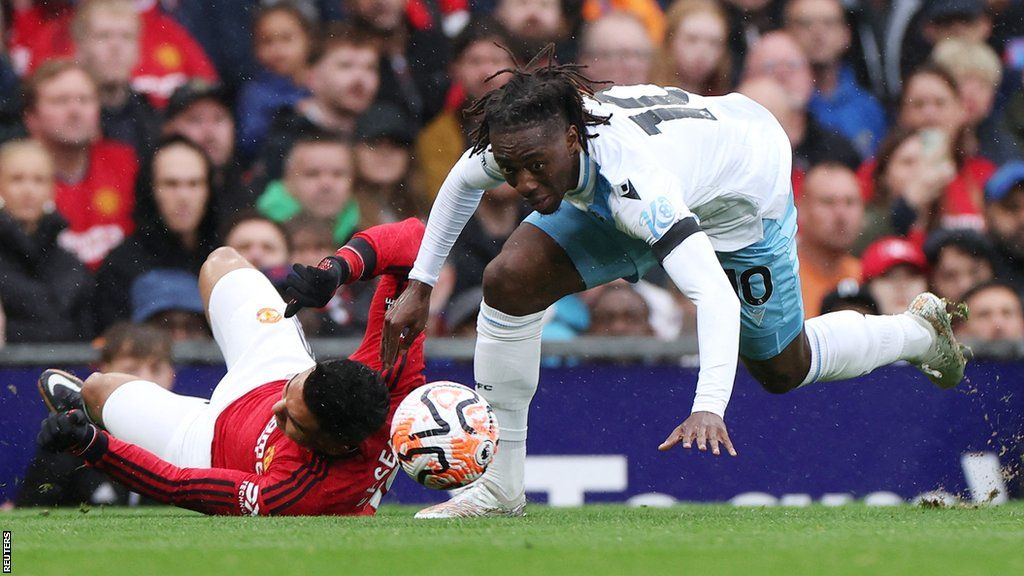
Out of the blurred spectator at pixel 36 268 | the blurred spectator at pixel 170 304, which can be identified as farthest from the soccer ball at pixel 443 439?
the blurred spectator at pixel 36 268

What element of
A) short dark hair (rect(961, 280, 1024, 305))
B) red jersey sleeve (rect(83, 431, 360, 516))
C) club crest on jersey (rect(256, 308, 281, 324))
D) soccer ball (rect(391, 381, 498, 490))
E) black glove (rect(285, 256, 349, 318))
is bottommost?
red jersey sleeve (rect(83, 431, 360, 516))

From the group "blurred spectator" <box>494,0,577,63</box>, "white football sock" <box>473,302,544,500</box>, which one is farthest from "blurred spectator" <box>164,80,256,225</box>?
"white football sock" <box>473,302,544,500</box>

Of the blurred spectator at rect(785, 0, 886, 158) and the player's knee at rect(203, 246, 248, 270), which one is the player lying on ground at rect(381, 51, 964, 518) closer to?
the player's knee at rect(203, 246, 248, 270)

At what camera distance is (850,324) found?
595 centimetres

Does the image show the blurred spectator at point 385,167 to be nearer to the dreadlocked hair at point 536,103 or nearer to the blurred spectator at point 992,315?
the blurred spectator at point 992,315

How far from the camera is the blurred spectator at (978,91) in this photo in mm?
9195

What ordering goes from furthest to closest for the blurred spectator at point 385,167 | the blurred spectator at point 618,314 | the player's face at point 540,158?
1. the blurred spectator at point 385,167
2. the blurred spectator at point 618,314
3. the player's face at point 540,158

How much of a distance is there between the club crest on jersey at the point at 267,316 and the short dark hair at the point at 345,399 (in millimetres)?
1220

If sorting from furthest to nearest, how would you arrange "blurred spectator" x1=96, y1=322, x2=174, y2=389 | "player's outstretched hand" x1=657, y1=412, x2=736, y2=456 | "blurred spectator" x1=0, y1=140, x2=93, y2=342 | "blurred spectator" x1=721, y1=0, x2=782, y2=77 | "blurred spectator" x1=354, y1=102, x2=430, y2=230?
"blurred spectator" x1=721, y1=0, x2=782, y2=77 → "blurred spectator" x1=354, y1=102, x2=430, y2=230 → "blurred spectator" x1=0, y1=140, x2=93, y2=342 → "blurred spectator" x1=96, y1=322, x2=174, y2=389 → "player's outstretched hand" x1=657, y1=412, x2=736, y2=456

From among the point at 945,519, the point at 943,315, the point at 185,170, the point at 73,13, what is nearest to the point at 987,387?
the point at 943,315

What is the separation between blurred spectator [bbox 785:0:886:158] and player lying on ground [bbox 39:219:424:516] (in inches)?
163

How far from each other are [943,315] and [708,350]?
1942 mm

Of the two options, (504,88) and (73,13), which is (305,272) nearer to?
(504,88)

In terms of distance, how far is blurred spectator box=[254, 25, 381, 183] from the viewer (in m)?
8.68
